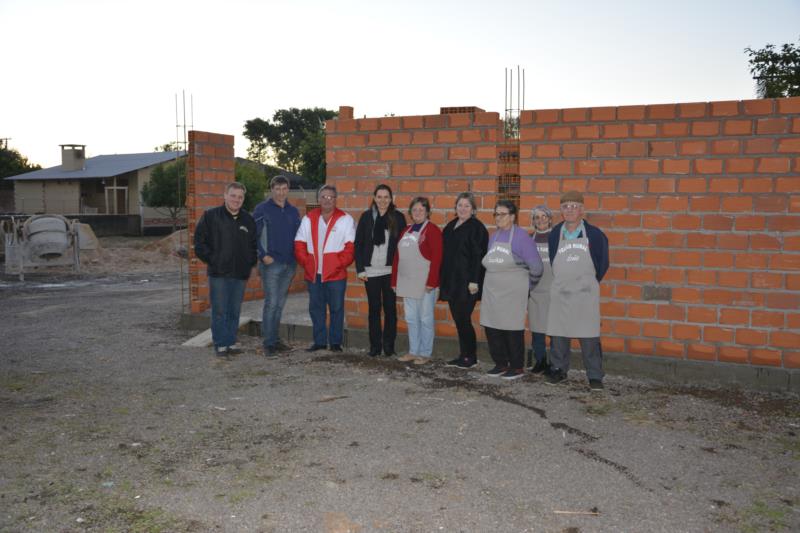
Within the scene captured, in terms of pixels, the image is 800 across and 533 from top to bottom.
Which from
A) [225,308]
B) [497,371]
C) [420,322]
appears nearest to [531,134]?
[420,322]

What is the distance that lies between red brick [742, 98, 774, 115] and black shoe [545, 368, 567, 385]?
2.80 meters

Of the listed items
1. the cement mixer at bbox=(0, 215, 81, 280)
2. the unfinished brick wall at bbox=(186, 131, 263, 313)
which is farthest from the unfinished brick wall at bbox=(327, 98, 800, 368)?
the cement mixer at bbox=(0, 215, 81, 280)

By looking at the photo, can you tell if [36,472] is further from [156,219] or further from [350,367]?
[156,219]

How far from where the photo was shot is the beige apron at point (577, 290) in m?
6.31

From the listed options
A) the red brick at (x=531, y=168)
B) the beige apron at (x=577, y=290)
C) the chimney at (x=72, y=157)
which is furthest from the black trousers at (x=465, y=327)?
the chimney at (x=72, y=157)

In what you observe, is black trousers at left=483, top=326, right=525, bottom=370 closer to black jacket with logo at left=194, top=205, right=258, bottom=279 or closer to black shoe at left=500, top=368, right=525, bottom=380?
black shoe at left=500, top=368, right=525, bottom=380

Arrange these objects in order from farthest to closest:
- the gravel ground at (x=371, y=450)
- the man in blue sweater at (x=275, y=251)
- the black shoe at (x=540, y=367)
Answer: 1. the man in blue sweater at (x=275, y=251)
2. the black shoe at (x=540, y=367)
3. the gravel ground at (x=371, y=450)

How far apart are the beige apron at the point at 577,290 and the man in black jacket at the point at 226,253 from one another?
337 cm

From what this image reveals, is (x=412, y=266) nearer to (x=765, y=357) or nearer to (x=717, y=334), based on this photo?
(x=717, y=334)

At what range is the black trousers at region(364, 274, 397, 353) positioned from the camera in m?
7.65

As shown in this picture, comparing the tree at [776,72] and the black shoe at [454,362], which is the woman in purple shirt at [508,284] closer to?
the black shoe at [454,362]

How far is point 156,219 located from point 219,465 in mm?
36766

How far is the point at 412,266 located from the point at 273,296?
1690 mm

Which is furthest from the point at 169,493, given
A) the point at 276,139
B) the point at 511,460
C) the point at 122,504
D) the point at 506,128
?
the point at 276,139
